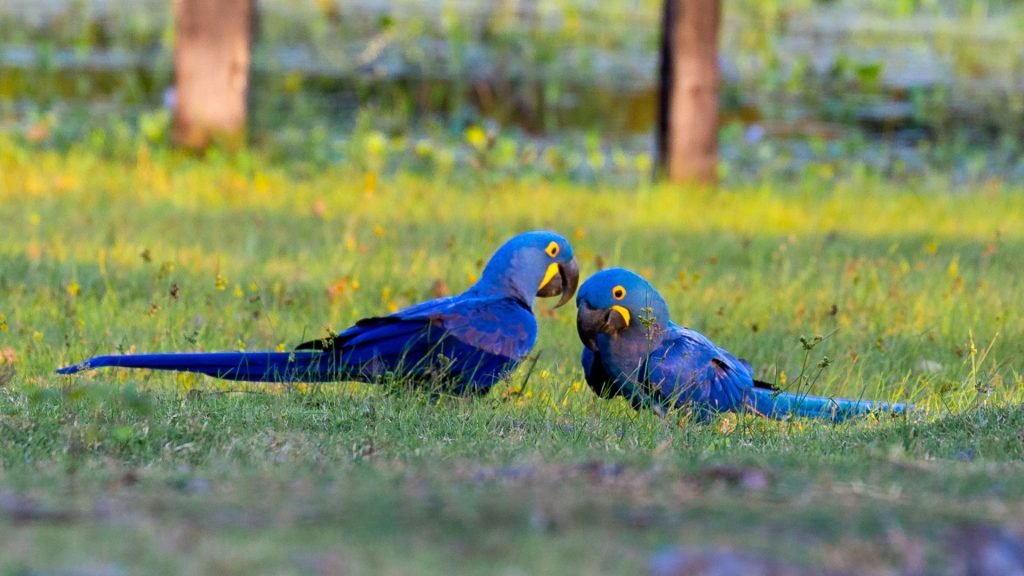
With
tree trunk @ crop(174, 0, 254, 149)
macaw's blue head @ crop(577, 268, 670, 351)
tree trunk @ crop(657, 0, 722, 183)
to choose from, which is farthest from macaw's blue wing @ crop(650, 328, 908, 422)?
tree trunk @ crop(174, 0, 254, 149)

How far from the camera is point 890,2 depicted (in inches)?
744

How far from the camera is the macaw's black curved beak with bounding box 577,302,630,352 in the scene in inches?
192

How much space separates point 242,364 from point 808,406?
6.08 feet

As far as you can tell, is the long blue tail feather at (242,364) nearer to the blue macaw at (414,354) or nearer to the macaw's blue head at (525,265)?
the blue macaw at (414,354)

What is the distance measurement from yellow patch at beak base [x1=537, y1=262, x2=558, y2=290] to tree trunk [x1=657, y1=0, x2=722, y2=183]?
5040 millimetres

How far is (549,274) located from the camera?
5.26m

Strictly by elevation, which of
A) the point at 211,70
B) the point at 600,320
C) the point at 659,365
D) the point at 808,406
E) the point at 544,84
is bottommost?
the point at 544,84

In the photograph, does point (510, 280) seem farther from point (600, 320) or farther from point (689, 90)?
point (689, 90)

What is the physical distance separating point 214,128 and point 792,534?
8.24 meters

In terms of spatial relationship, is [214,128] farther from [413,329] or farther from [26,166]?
[413,329]

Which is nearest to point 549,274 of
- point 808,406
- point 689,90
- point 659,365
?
point 659,365

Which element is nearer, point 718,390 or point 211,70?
point 718,390

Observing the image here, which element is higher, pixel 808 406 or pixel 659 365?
pixel 659 365

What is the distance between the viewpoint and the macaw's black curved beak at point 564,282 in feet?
17.4
